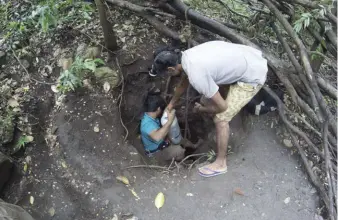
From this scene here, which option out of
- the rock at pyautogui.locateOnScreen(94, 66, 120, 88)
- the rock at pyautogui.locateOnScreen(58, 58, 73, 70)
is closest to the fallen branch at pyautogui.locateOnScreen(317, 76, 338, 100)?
the rock at pyautogui.locateOnScreen(94, 66, 120, 88)

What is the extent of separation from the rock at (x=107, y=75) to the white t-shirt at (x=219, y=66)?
4.69 ft

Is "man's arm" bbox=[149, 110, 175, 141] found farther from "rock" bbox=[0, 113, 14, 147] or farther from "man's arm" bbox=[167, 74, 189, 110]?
"rock" bbox=[0, 113, 14, 147]

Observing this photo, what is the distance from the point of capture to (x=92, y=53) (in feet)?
14.8

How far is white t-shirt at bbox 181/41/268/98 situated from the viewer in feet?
10.5

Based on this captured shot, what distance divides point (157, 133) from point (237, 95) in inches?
44.7

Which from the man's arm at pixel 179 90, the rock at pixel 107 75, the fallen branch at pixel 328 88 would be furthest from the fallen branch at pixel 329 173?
the rock at pixel 107 75

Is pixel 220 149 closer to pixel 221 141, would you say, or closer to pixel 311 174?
pixel 221 141

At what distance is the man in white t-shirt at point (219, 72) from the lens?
3215 mm

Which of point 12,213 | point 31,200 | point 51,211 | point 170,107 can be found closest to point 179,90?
point 170,107

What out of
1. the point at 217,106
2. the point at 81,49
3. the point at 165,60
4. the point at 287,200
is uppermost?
the point at 165,60

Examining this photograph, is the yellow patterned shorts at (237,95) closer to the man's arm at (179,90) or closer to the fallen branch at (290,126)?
the fallen branch at (290,126)

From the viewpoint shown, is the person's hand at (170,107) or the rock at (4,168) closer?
the rock at (4,168)

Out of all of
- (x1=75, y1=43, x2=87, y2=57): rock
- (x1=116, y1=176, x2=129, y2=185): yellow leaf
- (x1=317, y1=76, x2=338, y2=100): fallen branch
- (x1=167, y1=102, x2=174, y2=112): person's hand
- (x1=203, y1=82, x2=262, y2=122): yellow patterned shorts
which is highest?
(x1=317, y1=76, x2=338, y2=100): fallen branch

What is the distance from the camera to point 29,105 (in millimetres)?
4246
